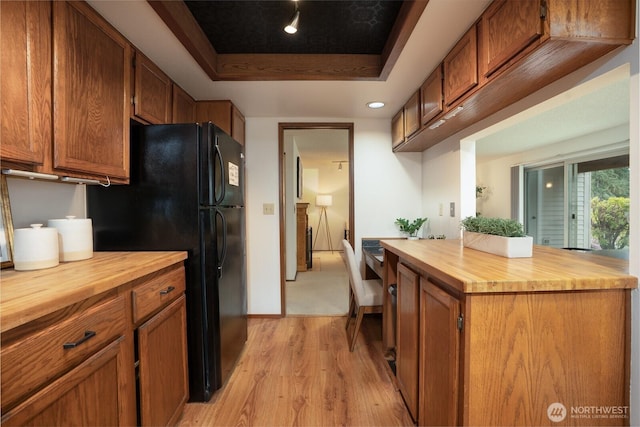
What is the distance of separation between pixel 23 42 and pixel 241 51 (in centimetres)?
115

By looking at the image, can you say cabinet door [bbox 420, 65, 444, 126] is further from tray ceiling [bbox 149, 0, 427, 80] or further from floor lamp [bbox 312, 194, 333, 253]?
floor lamp [bbox 312, 194, 333, 253]

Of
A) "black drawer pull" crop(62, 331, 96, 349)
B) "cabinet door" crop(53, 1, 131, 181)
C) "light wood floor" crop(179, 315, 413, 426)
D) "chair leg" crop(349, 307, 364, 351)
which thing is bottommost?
"light wood floor" crop(179, 315, 413, 426)

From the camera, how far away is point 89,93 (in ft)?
4.20

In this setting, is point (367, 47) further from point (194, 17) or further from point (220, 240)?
point (220, 240)

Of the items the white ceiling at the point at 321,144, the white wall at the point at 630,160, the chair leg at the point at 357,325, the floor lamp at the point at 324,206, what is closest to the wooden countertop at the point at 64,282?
the chair leg at the point at 357,325

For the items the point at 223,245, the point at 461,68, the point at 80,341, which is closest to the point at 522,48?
the point at 461,68

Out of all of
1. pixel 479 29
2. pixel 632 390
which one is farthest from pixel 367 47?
pixel 632 390

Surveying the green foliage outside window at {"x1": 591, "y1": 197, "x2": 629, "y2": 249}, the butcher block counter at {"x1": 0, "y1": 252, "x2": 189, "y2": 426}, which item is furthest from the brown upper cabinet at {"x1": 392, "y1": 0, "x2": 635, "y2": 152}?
the green foliage outside window at {"x1": 591, "y1": 197, "x2": 629, "y2": 249}

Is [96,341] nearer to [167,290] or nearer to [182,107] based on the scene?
[167,290]

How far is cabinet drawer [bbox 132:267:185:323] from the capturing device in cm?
115

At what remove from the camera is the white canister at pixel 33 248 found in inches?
42.2

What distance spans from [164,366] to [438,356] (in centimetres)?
127

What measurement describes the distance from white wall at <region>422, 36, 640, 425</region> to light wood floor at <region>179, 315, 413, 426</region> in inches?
44.7

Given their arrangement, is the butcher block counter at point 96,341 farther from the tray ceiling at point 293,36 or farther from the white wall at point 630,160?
the white wall at point 630,160
